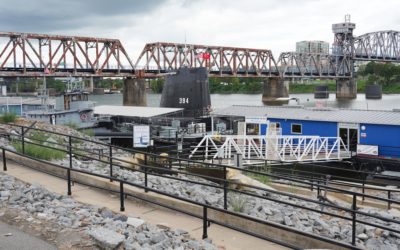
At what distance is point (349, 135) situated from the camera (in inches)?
1019

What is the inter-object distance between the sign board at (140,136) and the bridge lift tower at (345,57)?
424 feet

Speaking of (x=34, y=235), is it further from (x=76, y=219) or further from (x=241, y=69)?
(x=241, y=69)

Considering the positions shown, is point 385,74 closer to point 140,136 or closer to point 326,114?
point 326,114

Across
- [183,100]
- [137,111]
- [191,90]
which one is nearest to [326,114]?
[191,90]

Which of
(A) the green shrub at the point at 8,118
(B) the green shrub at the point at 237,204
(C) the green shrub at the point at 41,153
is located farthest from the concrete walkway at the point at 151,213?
(A) the green shrub at the point at 8,118

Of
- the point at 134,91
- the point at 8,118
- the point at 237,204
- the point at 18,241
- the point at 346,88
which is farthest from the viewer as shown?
the point at 346,88

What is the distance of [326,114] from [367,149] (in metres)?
3.92

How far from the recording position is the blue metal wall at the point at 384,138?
76.8 feet

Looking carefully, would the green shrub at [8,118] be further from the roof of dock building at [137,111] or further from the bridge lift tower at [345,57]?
the bridge lift tower at [345,57]

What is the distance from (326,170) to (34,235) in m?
19.7

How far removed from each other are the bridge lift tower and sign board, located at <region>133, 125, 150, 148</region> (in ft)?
424

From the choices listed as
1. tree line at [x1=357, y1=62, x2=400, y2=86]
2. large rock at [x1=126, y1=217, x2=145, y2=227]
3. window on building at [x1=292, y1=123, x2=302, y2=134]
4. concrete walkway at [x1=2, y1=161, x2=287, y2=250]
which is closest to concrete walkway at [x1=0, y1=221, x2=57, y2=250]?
large rock at [x1=126, y1=217, x2=145, y2=227]

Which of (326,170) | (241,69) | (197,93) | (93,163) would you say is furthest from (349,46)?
(93,163)

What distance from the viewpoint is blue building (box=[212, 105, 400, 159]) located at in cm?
2370
